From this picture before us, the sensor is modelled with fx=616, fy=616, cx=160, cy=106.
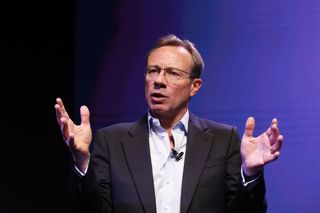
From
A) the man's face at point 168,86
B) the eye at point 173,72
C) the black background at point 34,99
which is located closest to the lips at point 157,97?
the man's face at point 168,86

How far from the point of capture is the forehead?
2.57 meters

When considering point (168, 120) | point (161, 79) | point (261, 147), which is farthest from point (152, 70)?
point (261, 147)

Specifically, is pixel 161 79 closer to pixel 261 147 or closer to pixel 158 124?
pixel 158 124

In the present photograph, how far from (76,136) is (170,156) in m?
0.43

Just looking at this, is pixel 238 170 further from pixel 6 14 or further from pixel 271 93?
pixel 6 14

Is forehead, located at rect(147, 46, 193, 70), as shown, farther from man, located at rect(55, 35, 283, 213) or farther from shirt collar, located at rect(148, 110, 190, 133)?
shirt collar, located at rect(148, 110, 190, 133)

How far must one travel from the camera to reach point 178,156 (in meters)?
2.46

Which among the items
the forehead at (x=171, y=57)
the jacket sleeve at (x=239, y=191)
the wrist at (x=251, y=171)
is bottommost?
the jacket sleeve at (x=239, y=191)

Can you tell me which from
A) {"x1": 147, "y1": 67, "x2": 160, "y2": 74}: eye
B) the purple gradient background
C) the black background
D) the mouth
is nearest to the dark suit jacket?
the mouth

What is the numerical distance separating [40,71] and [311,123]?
4.92 feet

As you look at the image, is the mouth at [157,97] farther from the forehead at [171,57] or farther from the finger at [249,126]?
the finger at [249,126]

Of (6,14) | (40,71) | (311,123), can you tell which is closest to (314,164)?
(311,123)

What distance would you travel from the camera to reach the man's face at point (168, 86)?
2.53 meters

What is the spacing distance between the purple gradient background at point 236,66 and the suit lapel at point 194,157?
668 mm
